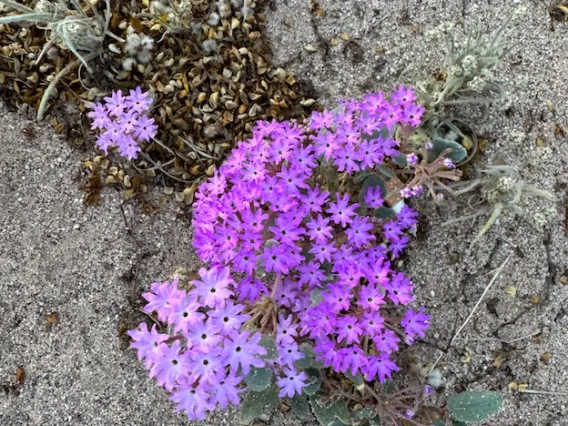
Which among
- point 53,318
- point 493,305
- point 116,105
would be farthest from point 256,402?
point 116,105

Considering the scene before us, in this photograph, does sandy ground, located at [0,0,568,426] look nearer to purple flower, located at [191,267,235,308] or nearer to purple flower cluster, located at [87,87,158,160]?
purple flower cluster, located at [87,87,158,160]

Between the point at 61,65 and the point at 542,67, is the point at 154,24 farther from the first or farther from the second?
the point at 542,67

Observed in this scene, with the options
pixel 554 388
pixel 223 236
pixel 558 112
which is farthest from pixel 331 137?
pixel 554 388

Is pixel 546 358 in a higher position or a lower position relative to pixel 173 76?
lower

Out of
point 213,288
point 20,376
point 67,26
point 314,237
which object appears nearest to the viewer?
point 213,288

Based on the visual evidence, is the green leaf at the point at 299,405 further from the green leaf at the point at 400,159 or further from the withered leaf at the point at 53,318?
the withered leaf at the point at 53,318

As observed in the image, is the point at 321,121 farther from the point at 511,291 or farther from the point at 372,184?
the point at 511,291
